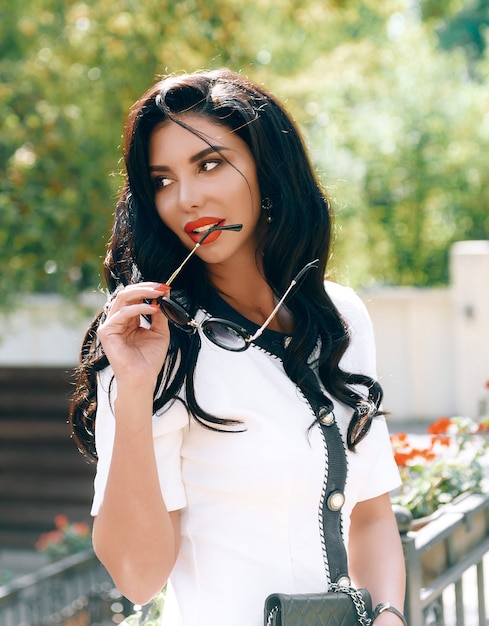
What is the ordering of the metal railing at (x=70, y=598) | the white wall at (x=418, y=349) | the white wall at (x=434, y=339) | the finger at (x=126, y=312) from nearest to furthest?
the finger at (x=126, y=312) < the metal railing at (x=70, y=598) < the white wall at (x=434, y=339) < the white wall at (x=418, y=349)

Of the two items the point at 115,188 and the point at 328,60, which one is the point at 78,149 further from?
the point at 328,60

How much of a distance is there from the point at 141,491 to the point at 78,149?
5.53 metres

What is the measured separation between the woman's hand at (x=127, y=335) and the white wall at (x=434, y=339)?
10421 millimetres

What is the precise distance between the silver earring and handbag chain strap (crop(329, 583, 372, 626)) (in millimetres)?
706

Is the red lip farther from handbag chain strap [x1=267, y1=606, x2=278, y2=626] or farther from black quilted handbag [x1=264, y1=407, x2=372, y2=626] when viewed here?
handbag chain strap [x1=267, y1=606, x2=278, y2=626]

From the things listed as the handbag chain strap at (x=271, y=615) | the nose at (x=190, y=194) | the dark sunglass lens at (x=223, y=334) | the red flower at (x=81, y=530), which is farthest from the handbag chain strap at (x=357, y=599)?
the red flower at (x=81, y=530)

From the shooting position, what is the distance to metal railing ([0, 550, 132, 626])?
586cm

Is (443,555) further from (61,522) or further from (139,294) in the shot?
(61,522)

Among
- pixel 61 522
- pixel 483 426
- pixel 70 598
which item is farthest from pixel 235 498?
pixel 61 522

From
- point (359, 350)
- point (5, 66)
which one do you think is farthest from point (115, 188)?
point (359, 350)

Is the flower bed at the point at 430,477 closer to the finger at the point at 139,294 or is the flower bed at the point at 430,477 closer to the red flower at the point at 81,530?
the finger at the point at 139,294

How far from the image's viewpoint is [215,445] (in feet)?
5.34

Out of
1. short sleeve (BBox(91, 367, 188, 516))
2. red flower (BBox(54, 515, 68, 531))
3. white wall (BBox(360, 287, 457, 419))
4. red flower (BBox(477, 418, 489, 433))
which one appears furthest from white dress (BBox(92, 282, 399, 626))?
white wall (BBox(360, 287, 457, 419))

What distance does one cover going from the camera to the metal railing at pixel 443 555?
2412mm
